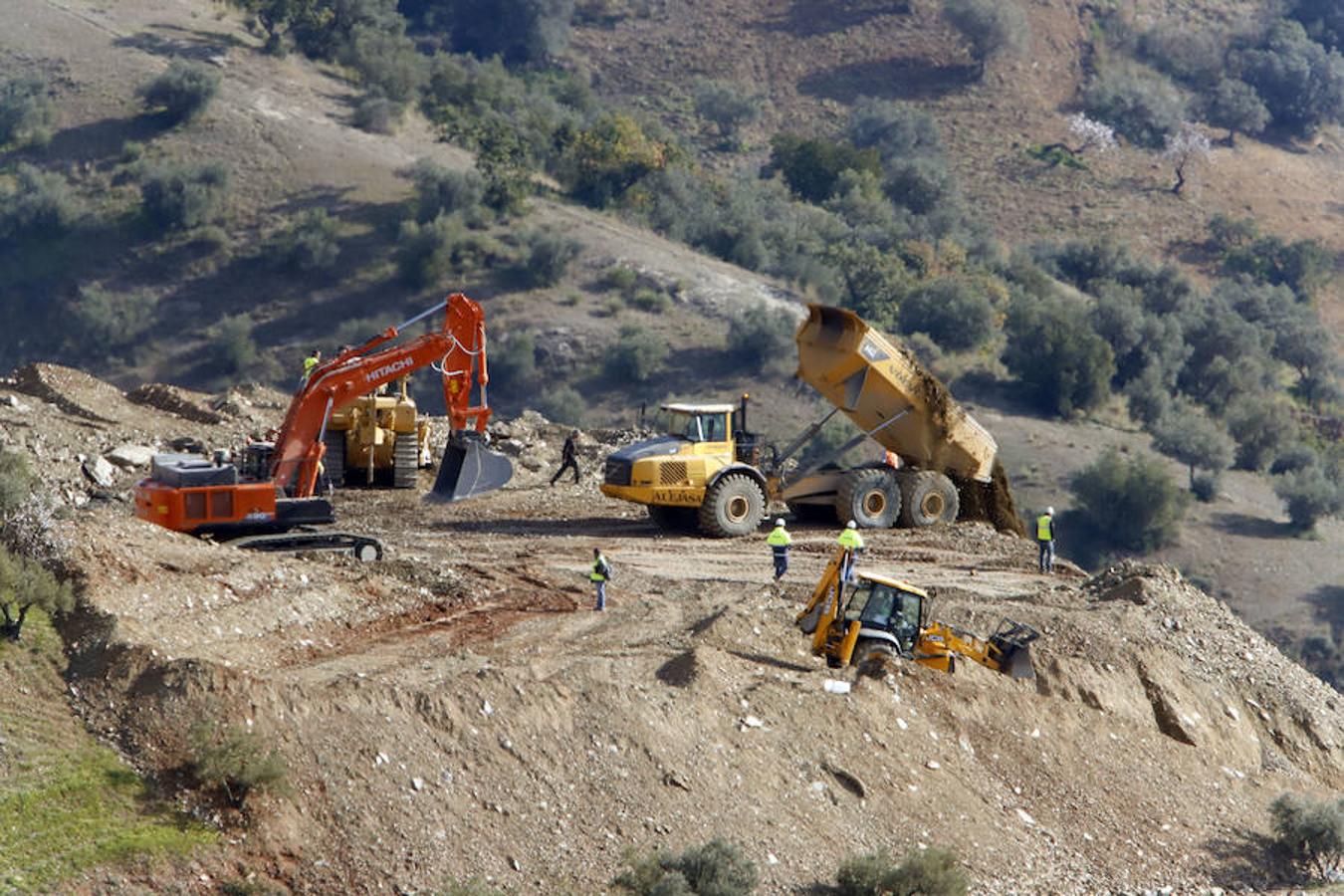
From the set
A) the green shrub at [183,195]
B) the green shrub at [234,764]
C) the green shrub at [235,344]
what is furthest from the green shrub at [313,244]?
the green shrub at [234,764]

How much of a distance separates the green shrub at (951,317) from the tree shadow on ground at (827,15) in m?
34.4

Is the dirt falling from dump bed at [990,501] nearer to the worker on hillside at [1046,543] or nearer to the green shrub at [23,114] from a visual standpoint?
the worker on hillside at [1046,543]

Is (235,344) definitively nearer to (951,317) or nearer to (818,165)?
(951,317)

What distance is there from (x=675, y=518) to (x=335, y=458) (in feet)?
18.9

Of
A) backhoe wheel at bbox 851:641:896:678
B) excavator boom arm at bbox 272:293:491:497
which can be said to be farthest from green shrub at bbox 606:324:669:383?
backhoe wheel at bbox 851:641:896:678

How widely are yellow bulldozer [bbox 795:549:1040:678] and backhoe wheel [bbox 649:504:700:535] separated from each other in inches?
261

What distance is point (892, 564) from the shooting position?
25.3m

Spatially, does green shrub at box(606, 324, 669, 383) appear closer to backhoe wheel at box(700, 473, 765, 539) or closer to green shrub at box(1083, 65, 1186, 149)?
backhoe wheel at box(700, 473, 765, 539)

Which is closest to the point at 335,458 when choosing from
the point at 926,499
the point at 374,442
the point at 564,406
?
the point at 374,442

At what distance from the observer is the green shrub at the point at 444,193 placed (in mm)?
59781

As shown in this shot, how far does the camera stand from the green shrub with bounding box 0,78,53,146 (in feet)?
203

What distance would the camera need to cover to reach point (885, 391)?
2750 cm

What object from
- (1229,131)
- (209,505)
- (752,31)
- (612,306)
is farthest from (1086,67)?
(209,505)

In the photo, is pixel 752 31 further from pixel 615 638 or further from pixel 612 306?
pixel 615 638
